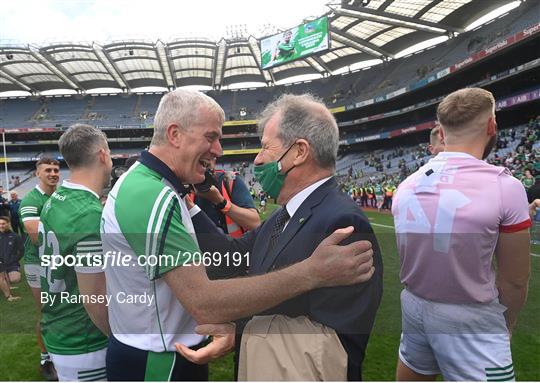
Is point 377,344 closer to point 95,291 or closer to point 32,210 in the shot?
point 95,291

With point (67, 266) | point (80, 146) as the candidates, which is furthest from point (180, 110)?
point (67, 266)

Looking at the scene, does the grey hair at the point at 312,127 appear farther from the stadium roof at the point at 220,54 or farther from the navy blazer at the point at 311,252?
the stadium roof at the point at 220,54

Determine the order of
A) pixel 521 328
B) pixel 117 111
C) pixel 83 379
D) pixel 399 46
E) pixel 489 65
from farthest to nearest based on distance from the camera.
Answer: pixel 117 111 < pixel 399 46 < pixel 489 65 < pixel 521 328 < pixel 83 379

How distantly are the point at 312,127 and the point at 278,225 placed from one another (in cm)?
45

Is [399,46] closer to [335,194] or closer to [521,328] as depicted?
[521,328]

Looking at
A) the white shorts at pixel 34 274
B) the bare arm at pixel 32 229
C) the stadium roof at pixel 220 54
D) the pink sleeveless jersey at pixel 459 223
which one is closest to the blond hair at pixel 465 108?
the pink sleeveless jersey at pixel 459 223

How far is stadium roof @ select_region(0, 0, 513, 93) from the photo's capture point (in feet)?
84.3

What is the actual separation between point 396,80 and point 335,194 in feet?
123

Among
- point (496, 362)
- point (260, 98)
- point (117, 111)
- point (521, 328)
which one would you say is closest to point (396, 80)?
point (260, 98)

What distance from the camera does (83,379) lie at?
6.33 feet

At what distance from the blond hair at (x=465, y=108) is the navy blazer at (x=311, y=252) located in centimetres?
59

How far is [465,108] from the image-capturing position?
156 cm

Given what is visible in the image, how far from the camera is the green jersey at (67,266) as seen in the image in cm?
186

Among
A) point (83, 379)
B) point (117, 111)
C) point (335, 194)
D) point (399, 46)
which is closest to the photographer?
point (335, 194)
